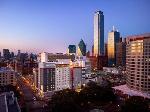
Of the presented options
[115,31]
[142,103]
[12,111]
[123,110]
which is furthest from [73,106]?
[115,31]

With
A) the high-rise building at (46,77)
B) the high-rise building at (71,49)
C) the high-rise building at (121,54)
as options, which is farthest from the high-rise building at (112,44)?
the high-rise building at (46,77)

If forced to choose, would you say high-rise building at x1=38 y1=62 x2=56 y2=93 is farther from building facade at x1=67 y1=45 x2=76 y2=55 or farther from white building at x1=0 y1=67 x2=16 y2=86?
building facade at x1=67 y1=45 x2=76 y2=55

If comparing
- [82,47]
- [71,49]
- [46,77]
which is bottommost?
[46,77]

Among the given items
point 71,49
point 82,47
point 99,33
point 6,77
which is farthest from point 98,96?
point 99,33

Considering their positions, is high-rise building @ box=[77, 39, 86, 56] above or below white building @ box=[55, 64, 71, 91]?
above

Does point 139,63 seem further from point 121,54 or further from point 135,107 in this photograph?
point 121,54

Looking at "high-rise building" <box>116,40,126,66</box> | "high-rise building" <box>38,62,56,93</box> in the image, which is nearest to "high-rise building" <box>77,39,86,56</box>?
"high-rise building" <box>116,40,126,66</box>

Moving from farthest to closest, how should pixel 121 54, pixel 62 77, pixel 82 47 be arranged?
pixel 82 47 < pixel 121 54 < pixel 62 77
